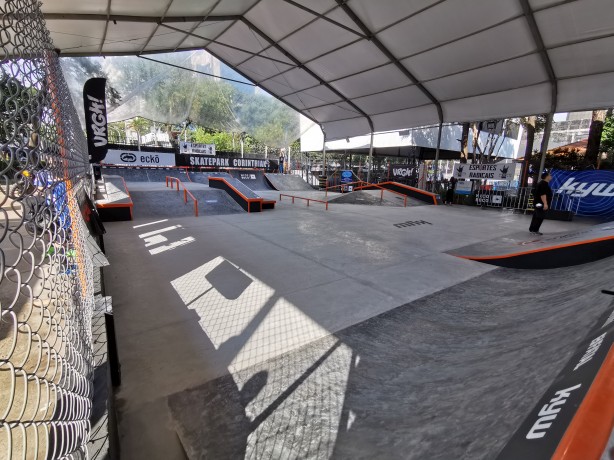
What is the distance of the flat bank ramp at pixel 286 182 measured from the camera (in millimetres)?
23072

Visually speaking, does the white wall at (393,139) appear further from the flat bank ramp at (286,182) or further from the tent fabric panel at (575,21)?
the tent fabric panel at (575,21)

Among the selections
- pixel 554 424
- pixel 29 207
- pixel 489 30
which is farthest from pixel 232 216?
pixel 489 30

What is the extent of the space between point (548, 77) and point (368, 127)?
420 inches

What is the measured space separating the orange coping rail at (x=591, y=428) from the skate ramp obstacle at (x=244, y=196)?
11217 millimetres

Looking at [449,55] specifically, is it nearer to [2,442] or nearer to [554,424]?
[554,424]

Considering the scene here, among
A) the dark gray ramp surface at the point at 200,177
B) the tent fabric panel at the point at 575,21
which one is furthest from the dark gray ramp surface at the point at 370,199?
the dark gray ramp surface at the point at 200,177

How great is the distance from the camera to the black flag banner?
29.0 ft

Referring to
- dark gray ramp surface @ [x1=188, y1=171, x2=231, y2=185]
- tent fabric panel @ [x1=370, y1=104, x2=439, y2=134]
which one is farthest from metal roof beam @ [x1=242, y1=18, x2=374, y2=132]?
dark gray ramp surface @ [x1=188, y1=171, x2=231, y2=185]

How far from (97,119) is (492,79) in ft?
50.1

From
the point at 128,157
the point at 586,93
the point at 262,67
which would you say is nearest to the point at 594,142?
the point at 586,93

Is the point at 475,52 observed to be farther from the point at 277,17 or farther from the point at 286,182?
the point at 286,182

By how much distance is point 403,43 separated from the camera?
510 inches

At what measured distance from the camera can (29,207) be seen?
128cm

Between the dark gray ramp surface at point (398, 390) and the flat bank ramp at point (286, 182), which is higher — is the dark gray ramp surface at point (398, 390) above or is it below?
below
